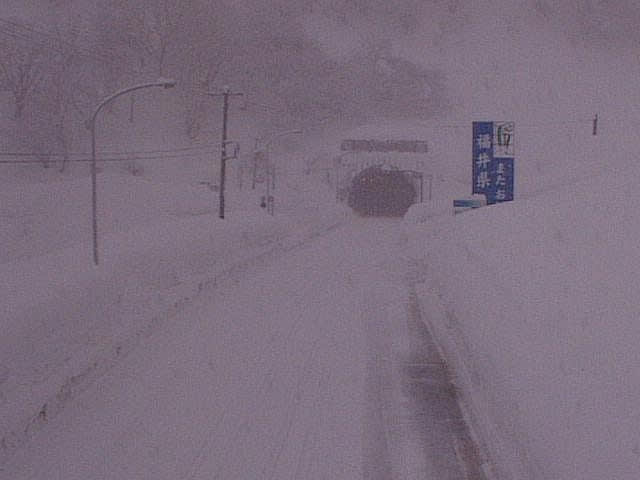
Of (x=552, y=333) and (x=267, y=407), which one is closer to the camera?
(x=267, y=407)

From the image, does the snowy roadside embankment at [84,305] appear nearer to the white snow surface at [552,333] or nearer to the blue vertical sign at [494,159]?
the white snow surface at [552,333]

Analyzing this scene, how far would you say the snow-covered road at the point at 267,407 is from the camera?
792 cm

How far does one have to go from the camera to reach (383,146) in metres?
64.8

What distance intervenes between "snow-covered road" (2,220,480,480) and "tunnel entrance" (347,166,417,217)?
47.9m

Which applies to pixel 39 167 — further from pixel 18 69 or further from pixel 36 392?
pixel 36 392

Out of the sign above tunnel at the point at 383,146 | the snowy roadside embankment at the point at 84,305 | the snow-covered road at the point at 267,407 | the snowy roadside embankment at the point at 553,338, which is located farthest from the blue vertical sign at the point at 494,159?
the sign above tunnel at the point at 383,146

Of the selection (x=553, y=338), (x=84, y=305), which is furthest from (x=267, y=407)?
(x=84, y=305)

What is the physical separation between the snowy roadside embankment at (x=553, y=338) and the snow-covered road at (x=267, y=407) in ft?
1.96

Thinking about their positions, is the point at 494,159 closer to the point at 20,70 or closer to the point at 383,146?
the point at 383,146

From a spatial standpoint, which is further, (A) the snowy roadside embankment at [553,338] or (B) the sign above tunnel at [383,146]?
(B) the sign above tunnel at [383,146]

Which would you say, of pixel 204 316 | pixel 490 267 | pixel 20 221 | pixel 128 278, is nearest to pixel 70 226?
pixel 20 221

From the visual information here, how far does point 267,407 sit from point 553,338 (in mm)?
4192

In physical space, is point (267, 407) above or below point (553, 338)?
below

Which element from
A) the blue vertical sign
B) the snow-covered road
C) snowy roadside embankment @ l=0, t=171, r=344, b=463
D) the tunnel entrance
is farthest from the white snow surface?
the tunnel entrance
